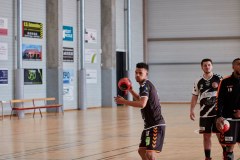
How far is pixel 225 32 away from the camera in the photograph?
48.5 metres

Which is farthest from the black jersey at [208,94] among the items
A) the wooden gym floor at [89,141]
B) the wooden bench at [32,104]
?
the wooden bench at [32,104]

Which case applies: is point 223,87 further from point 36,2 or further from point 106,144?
point 36,2

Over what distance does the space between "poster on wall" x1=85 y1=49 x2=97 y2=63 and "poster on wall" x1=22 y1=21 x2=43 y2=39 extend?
5848 millimetres

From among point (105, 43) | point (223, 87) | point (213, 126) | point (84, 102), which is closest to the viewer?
point (223, 87)

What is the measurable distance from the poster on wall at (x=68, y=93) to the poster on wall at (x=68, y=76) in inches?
14.9

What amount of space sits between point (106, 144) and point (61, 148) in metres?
1.56

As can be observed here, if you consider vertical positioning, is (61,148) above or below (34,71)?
below

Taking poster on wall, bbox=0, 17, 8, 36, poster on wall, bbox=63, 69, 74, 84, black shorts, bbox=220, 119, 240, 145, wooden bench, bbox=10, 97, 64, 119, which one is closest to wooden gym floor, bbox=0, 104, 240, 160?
black shorts, bbox=220, 119, 240, 145

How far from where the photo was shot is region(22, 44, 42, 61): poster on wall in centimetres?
3440

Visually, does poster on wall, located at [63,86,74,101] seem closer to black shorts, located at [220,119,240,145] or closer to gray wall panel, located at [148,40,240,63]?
gray wall panel, located at [148,40,240,63]

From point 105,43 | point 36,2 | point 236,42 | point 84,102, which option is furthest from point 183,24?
point 36,2

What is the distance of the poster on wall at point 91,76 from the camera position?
41.6m

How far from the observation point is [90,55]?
137ft

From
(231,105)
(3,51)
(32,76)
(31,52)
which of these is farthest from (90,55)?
(231,105)
